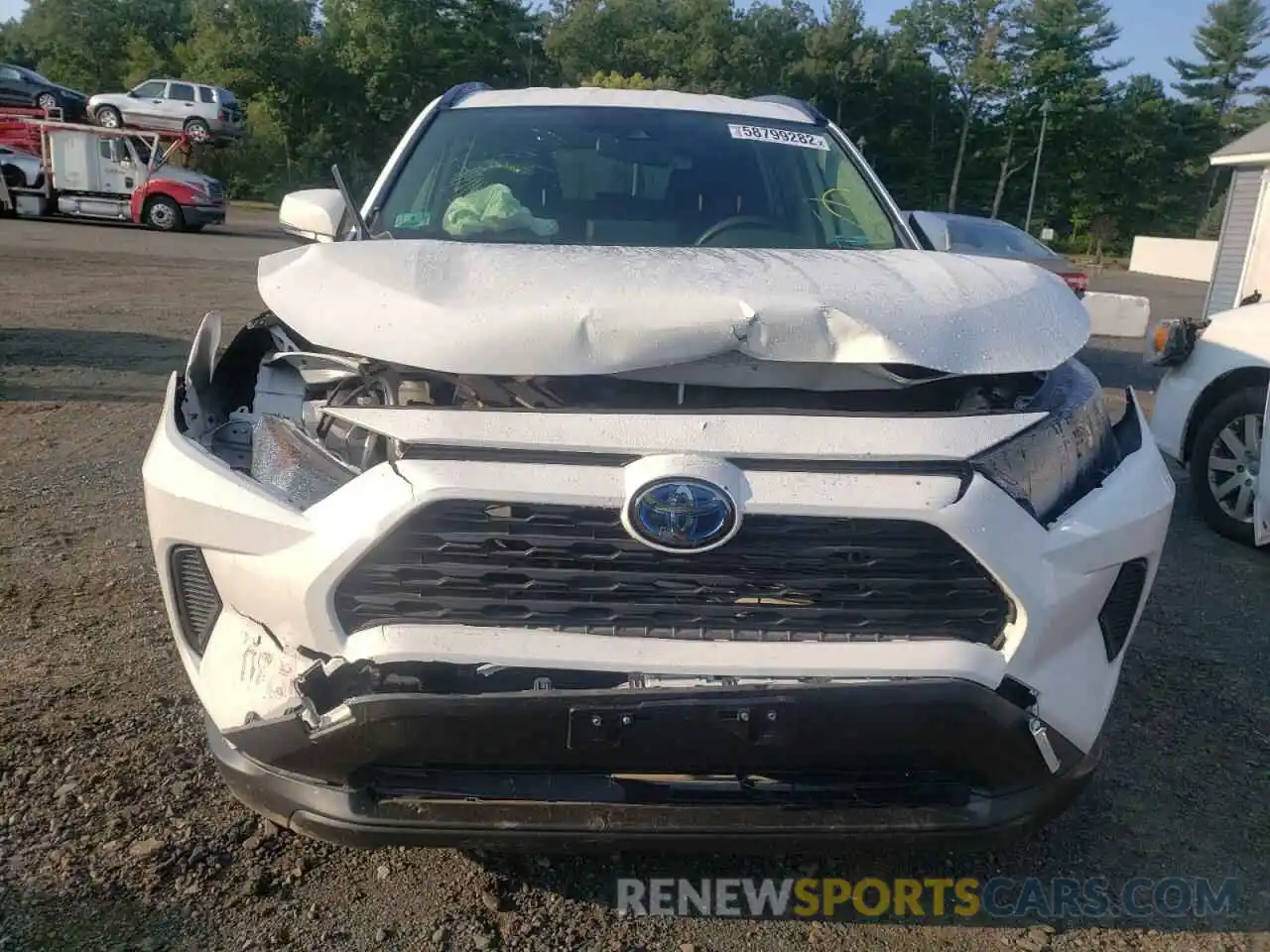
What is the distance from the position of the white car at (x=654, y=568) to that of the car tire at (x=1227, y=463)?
→ 11.2 ft

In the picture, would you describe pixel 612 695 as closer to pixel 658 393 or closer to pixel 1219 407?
pixel 658 393

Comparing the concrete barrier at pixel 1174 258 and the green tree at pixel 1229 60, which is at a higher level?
the green tree at pixel 1229 60

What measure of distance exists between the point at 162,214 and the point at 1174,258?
36772 mm

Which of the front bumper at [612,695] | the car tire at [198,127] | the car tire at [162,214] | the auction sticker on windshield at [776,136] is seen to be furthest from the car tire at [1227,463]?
the car tire at [198,127]

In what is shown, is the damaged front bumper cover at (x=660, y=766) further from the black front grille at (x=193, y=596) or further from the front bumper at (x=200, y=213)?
the front bumper at (x=200, y=213)

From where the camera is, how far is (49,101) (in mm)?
30953

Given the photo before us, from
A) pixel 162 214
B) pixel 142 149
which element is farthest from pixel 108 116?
pixel 162 214

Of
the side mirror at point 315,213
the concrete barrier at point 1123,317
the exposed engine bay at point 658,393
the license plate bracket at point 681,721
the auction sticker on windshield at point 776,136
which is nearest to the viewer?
the license plate bracket at point 681,721

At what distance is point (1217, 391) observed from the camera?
571cm

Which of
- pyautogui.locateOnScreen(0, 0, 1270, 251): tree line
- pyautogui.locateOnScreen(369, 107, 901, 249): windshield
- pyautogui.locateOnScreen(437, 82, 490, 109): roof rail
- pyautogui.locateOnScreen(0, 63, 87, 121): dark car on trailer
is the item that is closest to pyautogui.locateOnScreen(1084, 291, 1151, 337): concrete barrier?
pyautogui.locateOnScreen(369, 107, 901, 249): windshield

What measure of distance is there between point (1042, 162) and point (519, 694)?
6525 centimetres

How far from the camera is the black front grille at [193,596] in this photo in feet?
7.69

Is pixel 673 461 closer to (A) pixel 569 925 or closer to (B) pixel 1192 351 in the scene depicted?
(A) pixel 569 925

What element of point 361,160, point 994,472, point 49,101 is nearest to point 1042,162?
point 361,160
